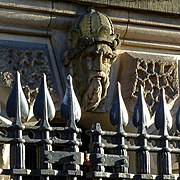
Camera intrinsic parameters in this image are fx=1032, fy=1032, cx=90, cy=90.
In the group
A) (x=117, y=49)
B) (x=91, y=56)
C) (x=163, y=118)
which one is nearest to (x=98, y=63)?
(x=91, y=56)

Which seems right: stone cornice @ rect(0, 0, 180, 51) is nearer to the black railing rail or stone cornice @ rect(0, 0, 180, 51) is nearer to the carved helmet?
the carved helmet

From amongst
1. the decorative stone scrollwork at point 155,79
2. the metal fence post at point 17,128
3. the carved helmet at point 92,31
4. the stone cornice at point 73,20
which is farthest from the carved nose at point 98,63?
the metal fence post at point 17,128

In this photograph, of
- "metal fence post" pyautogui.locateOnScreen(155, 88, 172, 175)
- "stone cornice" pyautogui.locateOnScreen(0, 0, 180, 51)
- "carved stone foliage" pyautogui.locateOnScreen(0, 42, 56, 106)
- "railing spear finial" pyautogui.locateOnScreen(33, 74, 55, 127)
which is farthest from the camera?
"stone cornice" pyautogui.locateOnScreen(0, 0, 180, 51)

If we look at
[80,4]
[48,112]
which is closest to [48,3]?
[80,4]

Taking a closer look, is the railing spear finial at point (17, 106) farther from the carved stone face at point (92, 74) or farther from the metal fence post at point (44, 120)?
the carved stone face at point (92, 74)

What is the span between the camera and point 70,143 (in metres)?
6.82

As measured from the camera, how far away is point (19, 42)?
840cm

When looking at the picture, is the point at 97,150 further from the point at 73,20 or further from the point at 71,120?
the point at 73,20

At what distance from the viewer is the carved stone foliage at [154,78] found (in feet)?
28.8

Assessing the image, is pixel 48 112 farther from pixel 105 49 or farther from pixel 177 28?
pixel 177 28

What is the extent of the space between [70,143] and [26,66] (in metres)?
1.67

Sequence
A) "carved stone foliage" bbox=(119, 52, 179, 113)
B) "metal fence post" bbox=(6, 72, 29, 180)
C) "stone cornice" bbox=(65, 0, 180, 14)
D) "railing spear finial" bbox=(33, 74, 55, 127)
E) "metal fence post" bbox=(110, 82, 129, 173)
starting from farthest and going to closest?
"carved stone foliage" bbox=(119, 52, 179, 113) → "stone cornice" bbox=(65, 0, 180, 14) → "metal fence post" bbox=(110, 82, 129, 173) → "railing spear finial" bbox=(33, 74, 55, 127) → "metal fence post" bbox=(6, 72, 29, 180)

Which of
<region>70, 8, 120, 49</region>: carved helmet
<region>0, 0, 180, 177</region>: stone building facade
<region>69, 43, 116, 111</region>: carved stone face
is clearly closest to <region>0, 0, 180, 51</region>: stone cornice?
<region>0, 0, 180, 177</region>: stone building facade

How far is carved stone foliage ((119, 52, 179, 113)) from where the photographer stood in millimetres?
8781
